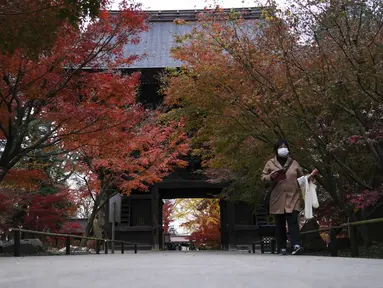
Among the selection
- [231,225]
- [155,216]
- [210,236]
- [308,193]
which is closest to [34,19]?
[308,193]

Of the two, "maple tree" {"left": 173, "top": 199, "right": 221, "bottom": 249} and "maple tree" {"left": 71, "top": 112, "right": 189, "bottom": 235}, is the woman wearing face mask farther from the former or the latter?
"maple tree" {"left": 173, "top": 199, "right": 221, "bottom": 249}

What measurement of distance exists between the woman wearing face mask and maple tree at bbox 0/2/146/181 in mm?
4658

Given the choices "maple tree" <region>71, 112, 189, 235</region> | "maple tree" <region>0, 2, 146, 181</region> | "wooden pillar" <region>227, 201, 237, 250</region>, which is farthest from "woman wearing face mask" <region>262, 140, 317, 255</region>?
"wooden pillar" <region>227, 201, 237, 250</region>

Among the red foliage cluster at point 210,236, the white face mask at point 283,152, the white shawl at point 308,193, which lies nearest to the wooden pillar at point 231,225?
the red foliage cluster at point 210,236

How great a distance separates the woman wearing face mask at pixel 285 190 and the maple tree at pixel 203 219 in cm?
1881

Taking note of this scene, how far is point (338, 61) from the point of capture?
8758mm

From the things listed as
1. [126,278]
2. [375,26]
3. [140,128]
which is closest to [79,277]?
[126,278]

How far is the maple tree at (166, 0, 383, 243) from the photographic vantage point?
8609 millimetres

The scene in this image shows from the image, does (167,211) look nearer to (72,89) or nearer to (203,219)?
(203,219)

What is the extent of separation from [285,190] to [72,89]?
5741 millimetres

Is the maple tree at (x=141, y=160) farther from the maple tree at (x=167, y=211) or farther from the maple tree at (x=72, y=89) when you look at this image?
the maple tree at (x=167, y=211)

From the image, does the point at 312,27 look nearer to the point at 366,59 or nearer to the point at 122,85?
the point at 366,59

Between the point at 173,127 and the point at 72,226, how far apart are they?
7.91 metres

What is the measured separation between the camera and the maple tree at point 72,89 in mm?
9195
